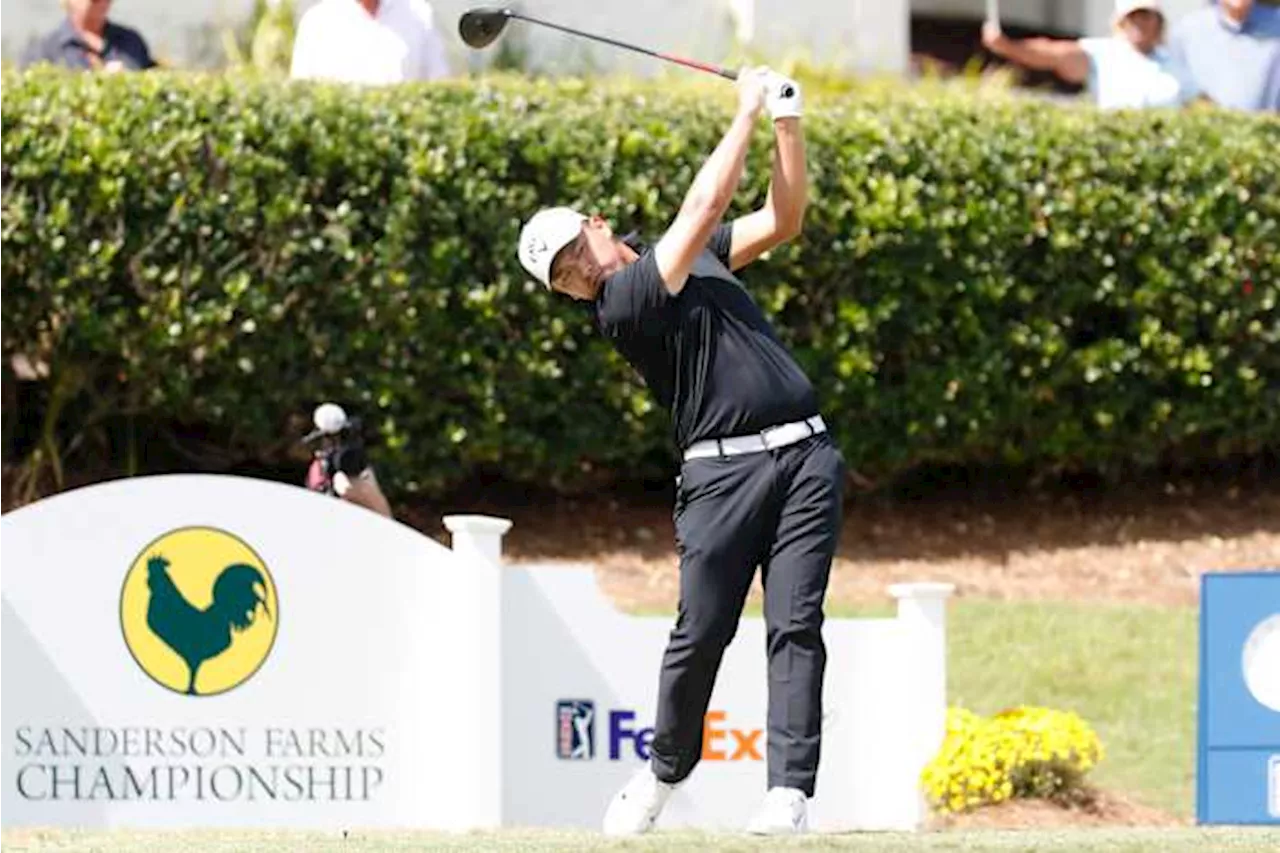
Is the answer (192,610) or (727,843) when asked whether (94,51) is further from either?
(727,843)

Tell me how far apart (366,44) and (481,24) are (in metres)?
4.41

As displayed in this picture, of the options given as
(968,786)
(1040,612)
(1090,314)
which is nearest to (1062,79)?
(1090,314)

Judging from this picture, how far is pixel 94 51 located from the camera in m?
12.9

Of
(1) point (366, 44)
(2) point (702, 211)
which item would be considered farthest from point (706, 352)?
(1) point (366, 44)

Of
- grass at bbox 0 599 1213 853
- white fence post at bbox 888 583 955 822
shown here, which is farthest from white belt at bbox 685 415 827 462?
white fence post at bbox 888 583 955 822

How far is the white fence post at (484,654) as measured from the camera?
9.38 m

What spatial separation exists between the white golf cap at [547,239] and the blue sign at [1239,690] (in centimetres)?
269

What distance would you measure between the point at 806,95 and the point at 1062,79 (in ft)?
9.44

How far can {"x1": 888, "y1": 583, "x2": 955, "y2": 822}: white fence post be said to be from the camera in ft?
32.2

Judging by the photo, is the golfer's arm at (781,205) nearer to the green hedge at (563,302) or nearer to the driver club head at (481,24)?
the driver club head at (481,24)

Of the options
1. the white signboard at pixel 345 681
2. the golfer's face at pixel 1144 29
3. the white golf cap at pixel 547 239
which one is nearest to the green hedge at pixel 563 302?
the golfer's face at pixel 1144 29

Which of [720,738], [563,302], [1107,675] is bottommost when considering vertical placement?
[1107,675]

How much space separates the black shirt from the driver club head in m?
1.20

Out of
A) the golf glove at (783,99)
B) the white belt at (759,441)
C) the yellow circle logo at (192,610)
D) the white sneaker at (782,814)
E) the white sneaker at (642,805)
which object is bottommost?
the white sneaker at (642,805)
